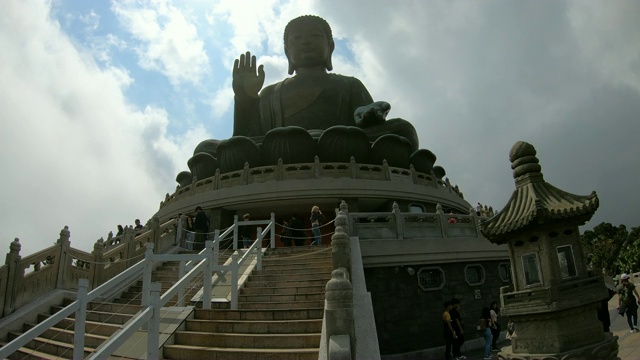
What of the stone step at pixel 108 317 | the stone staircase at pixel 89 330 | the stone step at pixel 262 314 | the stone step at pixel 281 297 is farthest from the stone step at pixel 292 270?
the stone step at pixel 108 317

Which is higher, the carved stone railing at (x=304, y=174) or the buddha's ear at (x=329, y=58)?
the buddha's ear at (x=329, y=58)

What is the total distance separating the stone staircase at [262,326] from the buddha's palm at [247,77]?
16865mm

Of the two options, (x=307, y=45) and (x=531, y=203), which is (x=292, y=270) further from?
(x=307, y=45)

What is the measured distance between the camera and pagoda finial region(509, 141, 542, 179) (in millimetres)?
7270

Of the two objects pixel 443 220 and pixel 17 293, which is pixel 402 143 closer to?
pixel 443 220

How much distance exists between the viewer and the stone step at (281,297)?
295 inches

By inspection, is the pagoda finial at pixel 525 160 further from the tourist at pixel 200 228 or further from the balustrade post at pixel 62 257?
the tourist at pixel 200 228

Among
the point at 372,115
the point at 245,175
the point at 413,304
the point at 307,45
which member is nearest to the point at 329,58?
the point at 307,45

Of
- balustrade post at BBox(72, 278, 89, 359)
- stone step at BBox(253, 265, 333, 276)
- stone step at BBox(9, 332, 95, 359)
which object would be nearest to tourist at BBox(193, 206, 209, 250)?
stone step at BBox(253, 265, 333, 276)

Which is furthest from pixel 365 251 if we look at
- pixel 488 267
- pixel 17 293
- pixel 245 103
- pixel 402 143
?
pixel 245 103

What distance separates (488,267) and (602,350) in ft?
20.3

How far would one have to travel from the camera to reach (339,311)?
4621 millimetres

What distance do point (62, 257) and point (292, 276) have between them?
4.97 meters

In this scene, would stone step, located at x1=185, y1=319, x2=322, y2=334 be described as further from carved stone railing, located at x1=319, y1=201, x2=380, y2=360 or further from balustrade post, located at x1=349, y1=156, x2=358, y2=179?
balustrade post, located at x1=349, y1=156, x2=358, y2=179
